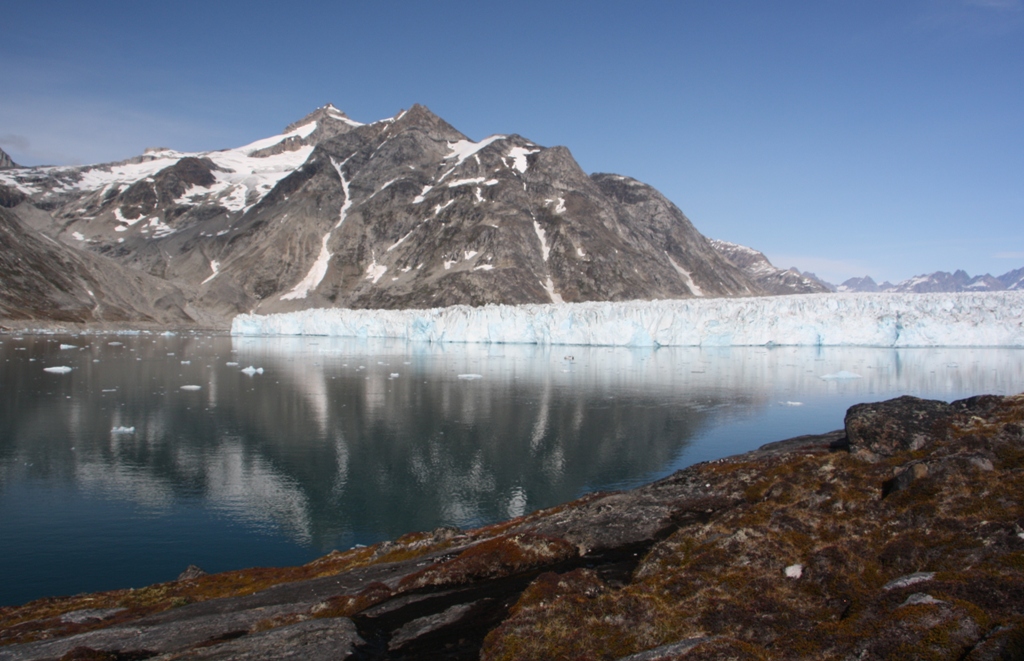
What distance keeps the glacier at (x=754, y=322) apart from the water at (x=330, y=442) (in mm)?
11323

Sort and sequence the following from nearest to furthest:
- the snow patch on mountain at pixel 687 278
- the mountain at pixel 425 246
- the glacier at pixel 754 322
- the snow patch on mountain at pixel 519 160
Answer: the glacier at pixel 754 322 → the mountain at pixel 425 246 → the snow patch on mountain at pixel 687 278 → the snow patch on mountain at pixel 519 160

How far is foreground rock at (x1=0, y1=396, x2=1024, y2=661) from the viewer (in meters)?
7.12

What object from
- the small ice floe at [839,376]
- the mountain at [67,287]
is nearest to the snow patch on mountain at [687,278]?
the mountain at [67,287]

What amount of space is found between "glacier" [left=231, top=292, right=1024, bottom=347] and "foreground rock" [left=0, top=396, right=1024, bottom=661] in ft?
192

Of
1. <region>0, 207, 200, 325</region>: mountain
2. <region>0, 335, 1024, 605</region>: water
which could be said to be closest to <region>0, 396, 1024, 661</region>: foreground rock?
<region>0, 335, 1024, 605</region>: water

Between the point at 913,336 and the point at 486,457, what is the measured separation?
Answer: 2365 inches

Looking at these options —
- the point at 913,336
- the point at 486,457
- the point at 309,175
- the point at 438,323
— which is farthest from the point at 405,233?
the point at 486,457

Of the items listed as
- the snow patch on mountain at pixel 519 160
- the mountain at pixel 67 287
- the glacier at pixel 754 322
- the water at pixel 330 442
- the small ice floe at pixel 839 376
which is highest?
the snow patch on mountain at pixel 519 160

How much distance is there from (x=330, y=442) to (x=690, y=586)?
20386 mm

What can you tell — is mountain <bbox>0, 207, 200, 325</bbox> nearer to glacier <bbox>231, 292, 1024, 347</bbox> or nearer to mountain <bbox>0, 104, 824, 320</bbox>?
mountain <bbox>0, 104, 824, 320</bbox>

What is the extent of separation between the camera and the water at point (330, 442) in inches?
651

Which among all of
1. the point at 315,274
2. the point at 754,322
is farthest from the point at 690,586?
the point at 315,274

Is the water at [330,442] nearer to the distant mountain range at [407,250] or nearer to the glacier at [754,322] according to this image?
the glacier at [754,322]

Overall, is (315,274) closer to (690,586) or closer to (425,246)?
(425,246)
